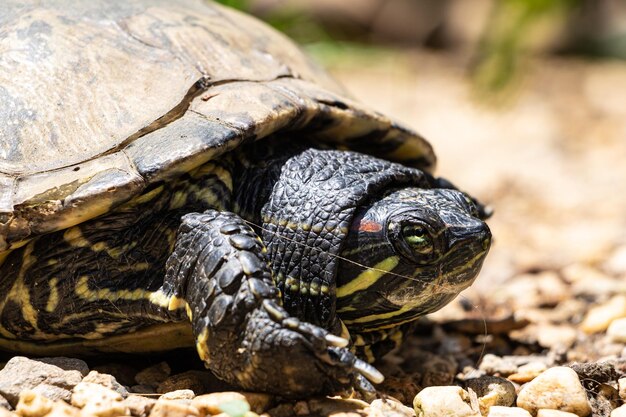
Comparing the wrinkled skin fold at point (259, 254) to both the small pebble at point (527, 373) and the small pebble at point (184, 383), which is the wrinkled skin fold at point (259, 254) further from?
the small pebble at point (527, 373)

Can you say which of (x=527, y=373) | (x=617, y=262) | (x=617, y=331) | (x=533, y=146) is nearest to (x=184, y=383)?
(x=527, y=373)

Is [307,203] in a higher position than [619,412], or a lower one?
higher

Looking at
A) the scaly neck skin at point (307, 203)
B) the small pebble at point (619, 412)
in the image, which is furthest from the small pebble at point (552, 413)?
the scaly neck skin at point (307, 203)

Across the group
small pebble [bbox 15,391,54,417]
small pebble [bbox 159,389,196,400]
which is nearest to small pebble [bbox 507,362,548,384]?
small pebble [bbox 159,389,196,400]

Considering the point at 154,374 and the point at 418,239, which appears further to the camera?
the point at 154,374

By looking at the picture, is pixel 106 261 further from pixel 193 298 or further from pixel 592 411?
pixel 592 411

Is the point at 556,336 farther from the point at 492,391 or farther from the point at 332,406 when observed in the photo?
the point at 332,406
